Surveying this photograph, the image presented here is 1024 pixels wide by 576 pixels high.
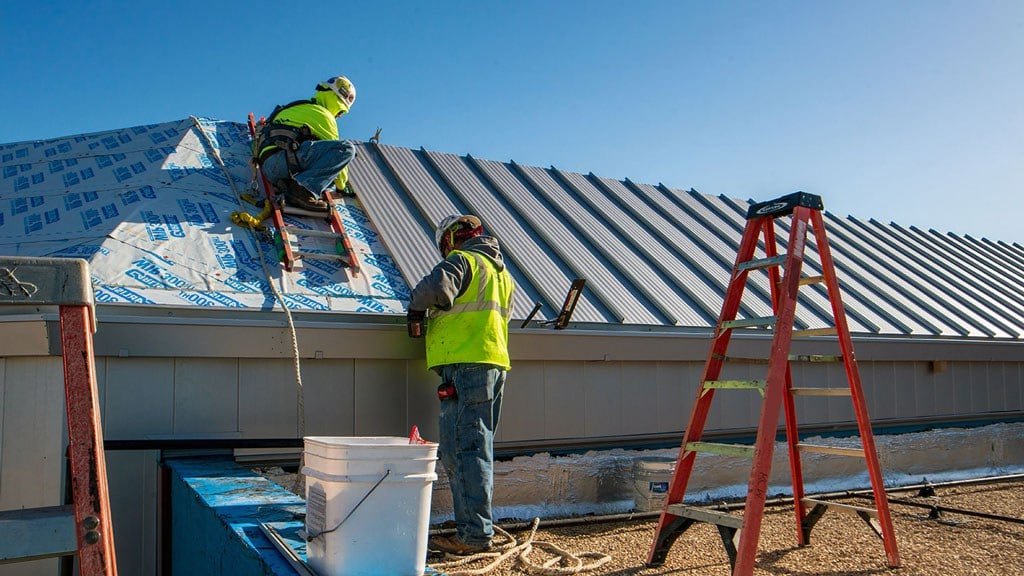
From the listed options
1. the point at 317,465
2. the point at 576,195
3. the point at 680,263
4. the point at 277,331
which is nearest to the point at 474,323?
the point at 277,331

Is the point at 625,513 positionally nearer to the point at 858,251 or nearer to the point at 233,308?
the point at 233,308

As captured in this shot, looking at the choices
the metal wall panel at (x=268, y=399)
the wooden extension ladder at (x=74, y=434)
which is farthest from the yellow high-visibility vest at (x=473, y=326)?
the wooden extension ladder at (x=74, y=434)

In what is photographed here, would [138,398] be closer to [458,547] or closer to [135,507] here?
[135,507]

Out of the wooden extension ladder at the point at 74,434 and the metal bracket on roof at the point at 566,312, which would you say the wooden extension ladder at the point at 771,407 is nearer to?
the metal bracket on roof at the point at 566,312

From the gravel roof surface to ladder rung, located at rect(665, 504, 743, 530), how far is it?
33 centimetres

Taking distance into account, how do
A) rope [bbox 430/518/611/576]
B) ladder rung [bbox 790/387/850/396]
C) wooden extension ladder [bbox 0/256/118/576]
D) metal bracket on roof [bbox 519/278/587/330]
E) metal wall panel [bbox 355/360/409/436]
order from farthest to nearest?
metal bracket on roof [bbox 519/278/587/330] < metal wall panel [bbox 355/360/409/436] < ladder rung [bbox 790/387/850/396] < rope [bbox 430/518/611/576] < wooden extension ladder [bbox 0/256/118/576]

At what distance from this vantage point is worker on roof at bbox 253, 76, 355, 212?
6043mm

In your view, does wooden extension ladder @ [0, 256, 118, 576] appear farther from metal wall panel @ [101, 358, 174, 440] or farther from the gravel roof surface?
the gravel roof surface

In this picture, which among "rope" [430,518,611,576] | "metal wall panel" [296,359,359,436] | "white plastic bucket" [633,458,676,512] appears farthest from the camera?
"white plastic bucket" [633,458,676,512]

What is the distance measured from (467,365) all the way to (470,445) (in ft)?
1.41

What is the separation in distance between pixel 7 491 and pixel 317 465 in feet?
8.10

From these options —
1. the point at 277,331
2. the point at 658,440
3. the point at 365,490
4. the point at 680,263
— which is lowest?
the point at 658,440

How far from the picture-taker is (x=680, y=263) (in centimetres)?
814

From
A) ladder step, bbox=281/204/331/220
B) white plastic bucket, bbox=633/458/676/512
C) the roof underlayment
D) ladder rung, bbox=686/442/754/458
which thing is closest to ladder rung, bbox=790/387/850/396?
ladder rung, bbox=686/442/754/458
